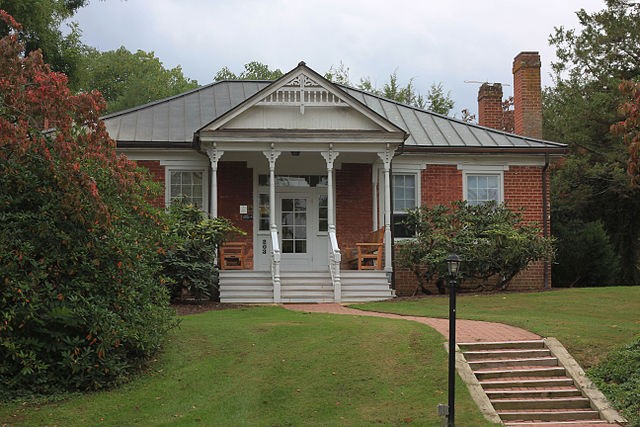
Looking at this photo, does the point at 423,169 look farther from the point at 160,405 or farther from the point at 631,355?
the point at 160,405

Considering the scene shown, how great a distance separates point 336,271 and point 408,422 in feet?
30.0

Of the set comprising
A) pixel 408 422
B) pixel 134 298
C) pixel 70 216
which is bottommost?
pixel 408 422

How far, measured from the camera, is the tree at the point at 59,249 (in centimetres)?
910

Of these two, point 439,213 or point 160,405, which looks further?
point 439,213

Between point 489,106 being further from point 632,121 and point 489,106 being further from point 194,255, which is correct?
point 632,121

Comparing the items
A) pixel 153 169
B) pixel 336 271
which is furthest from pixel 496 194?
pixel 153 169

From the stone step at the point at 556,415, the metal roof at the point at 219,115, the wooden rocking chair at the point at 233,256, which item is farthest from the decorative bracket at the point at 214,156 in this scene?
the stone step at the point at 556,415

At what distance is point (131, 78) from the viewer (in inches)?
2100

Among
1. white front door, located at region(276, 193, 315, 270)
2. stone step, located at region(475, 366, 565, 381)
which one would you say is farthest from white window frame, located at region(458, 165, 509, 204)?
stone step, located at region(475, 366, 565, 381)

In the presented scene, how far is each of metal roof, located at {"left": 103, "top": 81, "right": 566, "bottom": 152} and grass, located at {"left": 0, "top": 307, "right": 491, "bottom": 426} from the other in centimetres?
847

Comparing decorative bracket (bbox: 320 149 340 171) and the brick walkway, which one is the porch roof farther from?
the brick walkway

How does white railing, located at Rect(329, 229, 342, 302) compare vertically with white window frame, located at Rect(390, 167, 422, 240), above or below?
below

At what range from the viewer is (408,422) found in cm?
873

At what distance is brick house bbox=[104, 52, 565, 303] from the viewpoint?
1839 cm
